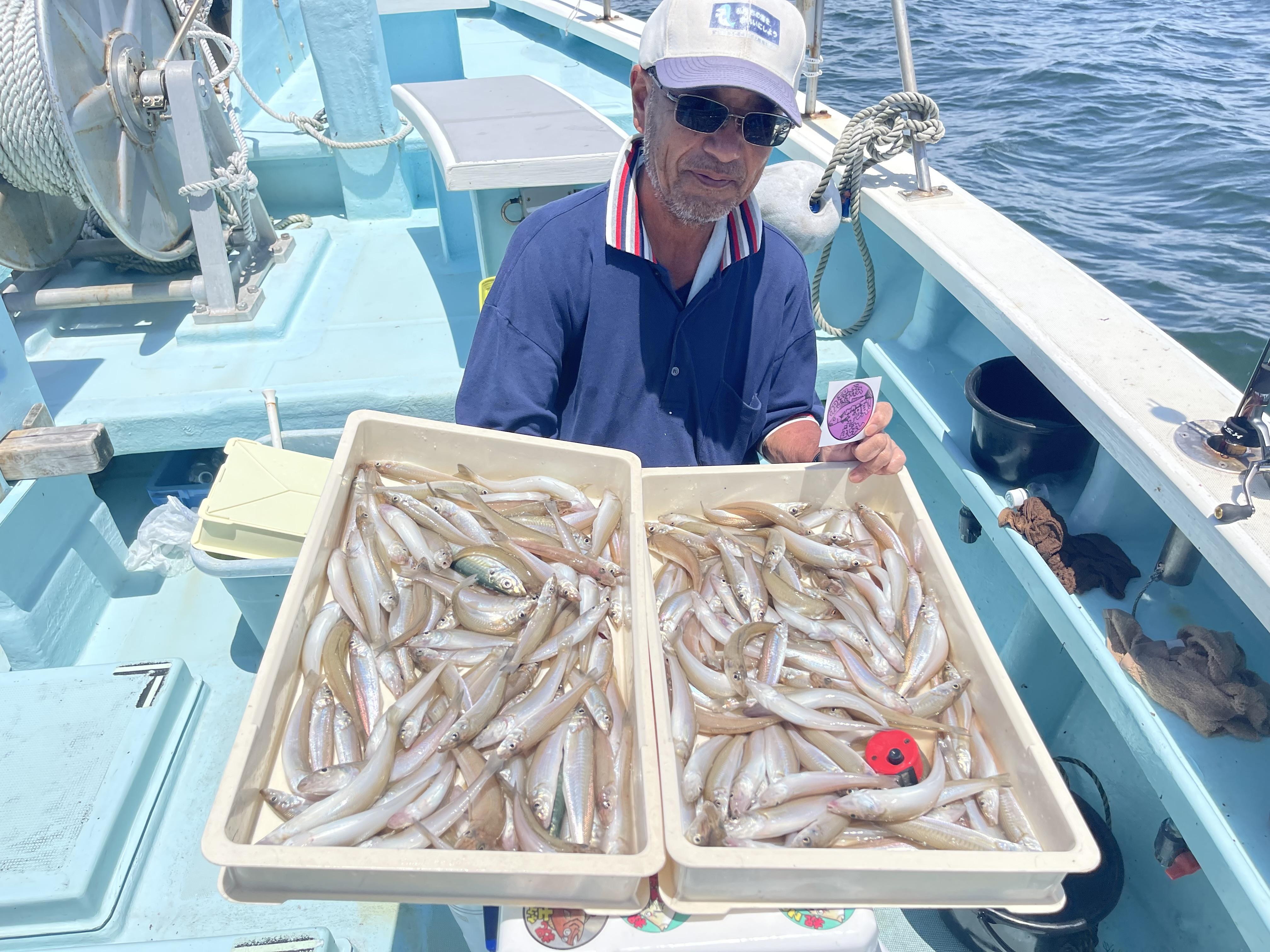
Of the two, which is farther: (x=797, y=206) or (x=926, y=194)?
(x=926, y=194)

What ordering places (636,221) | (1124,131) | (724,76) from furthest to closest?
(1124,131) < (636,221) < (724,76)

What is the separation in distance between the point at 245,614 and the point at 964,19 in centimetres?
1827

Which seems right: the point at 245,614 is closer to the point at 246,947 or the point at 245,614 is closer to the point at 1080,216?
the point at 246,947

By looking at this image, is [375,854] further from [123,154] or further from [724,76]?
[123,154]

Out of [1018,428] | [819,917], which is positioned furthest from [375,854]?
[1018,428]

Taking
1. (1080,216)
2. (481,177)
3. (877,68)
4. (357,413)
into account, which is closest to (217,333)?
(481,177)

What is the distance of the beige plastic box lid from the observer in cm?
256

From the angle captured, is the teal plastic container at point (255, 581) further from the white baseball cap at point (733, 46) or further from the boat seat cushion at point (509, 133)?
the white baseball cap at point (733, 46)

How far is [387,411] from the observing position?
11.9ft

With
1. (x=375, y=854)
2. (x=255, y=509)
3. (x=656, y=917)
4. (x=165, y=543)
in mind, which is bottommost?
(x=165, y=543)

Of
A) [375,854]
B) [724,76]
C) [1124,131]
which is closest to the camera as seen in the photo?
[375,854]

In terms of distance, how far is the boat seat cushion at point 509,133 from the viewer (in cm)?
313

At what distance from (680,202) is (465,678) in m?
1.25

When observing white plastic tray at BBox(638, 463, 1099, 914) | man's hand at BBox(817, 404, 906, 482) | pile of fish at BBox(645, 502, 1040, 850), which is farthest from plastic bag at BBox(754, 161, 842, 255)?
white plastic tray at BBox(638, 463, 1099, 914)
